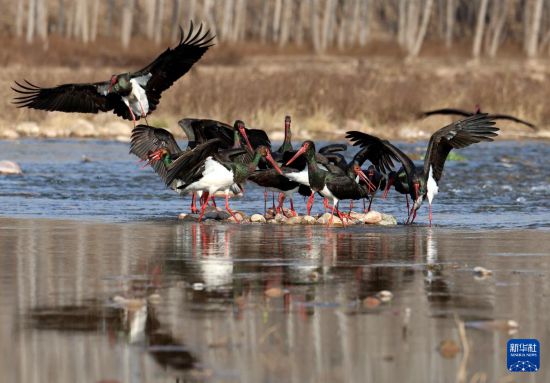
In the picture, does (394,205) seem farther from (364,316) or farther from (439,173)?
(364,316)

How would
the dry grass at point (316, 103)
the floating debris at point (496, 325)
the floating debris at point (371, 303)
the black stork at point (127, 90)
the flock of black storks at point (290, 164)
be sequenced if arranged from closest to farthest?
1. the floating debris at point (496, 325)
2. the floating debris at point (371, 303)
3. the flock of black storks at point (290, 164)
4. the black stork at point (127, 90)
5. the dry grass at point (316, 103)

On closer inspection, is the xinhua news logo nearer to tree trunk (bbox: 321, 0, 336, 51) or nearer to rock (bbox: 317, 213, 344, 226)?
rock (bbox: 317, 213, 344, 226)

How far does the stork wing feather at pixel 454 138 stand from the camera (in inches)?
591

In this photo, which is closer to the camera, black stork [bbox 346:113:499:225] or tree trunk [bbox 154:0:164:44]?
Answer: black stork [bbox 346:113:499:225]

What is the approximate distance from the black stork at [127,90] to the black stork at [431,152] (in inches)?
127

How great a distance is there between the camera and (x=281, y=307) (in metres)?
8.74

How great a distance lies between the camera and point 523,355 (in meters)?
7.21

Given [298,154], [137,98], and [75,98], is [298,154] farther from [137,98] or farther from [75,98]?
[75,98]

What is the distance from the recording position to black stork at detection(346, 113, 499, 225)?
1475 cm

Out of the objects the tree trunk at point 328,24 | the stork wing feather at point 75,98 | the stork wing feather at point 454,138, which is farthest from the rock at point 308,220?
the tree trunk at point 328,24

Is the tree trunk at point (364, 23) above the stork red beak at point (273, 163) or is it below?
above

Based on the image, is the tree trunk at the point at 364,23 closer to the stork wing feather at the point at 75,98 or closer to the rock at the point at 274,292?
the stork wing feather at the point at 75,98

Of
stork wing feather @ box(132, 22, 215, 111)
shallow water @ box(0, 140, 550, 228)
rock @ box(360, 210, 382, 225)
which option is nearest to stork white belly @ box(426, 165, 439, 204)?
shallow water @ box(0, 140, 550, 228)

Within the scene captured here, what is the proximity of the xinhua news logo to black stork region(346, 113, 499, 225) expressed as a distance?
23.3ft
